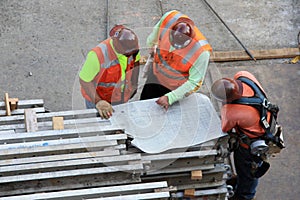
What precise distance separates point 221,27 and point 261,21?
740mm

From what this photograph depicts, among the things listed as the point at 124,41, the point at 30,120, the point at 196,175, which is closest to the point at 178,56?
the point at 124,41

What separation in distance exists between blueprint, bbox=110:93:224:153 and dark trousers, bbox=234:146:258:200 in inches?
26.5

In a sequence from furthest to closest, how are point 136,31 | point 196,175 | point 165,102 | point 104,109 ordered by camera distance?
point 136,31, point 165,102, point 104,109, point 196,175

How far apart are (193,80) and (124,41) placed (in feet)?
2.87

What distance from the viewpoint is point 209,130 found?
518 cm

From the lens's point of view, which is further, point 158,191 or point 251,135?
point 251,135

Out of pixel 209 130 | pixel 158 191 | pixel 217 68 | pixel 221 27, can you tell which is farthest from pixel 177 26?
pixel 221 27

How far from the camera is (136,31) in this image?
812 centimetres

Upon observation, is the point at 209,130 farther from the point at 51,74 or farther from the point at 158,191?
the point at 51,74

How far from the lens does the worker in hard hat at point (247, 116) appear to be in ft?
16.8

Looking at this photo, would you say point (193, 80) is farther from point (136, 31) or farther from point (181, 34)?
point (136, 31)

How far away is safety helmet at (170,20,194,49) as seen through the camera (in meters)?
5.18

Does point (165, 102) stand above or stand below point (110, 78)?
below

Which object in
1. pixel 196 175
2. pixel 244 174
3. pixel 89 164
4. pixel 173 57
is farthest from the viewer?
pixel 244 174
